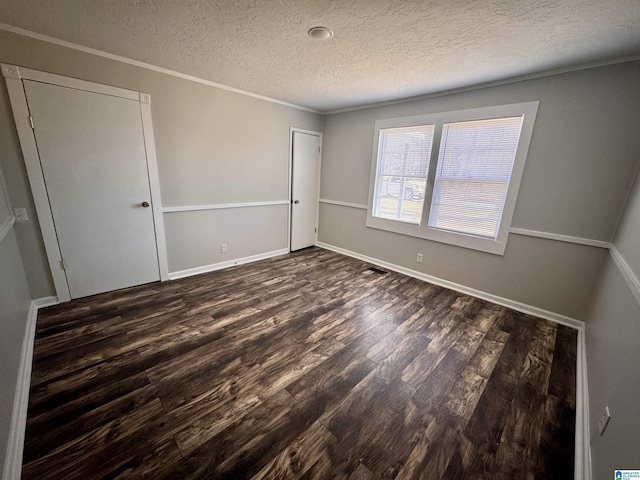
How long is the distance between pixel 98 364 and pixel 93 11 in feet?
8.14

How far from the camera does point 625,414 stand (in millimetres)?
1063

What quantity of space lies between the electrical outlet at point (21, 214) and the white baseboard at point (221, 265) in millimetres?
1390

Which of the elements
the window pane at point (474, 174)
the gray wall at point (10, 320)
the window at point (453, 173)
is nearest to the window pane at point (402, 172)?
the window at point (453, 173)

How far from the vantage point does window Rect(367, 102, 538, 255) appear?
2.74 metres

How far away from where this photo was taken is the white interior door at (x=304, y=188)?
4333 millimetres

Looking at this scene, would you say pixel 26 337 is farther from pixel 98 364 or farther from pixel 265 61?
pixel 265 61

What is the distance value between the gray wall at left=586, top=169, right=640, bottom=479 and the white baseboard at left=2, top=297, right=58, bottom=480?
253 centimetres

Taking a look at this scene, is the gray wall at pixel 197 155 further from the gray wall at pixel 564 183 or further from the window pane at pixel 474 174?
the window pane at pixel 474 174

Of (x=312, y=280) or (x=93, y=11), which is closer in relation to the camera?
(x=93, y=11)

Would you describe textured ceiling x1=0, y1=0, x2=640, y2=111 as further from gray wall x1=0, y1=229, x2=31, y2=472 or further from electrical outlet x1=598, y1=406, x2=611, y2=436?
electrical outlet x1=598, y1=406, x2=611, y2=436

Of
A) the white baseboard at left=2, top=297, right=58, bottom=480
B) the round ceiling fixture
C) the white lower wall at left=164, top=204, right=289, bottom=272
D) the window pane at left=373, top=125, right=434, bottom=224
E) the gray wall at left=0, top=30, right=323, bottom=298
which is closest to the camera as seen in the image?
the white baseboard at left=2, top=297, right=58, bottom=480

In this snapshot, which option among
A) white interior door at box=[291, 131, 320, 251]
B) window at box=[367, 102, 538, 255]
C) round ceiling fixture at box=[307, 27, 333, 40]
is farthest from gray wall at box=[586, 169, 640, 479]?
white interior door at box=[291, 131, 320, 251]

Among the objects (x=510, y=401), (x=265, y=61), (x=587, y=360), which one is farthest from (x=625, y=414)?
(x=265, y=61)

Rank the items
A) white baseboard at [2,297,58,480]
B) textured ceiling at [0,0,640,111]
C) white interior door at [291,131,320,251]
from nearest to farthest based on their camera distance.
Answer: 1. white baseboard at [2,297,58,480]
2. textured ceiling at [0,0,640,111]
3. white interior door at [291,131,320,251]
